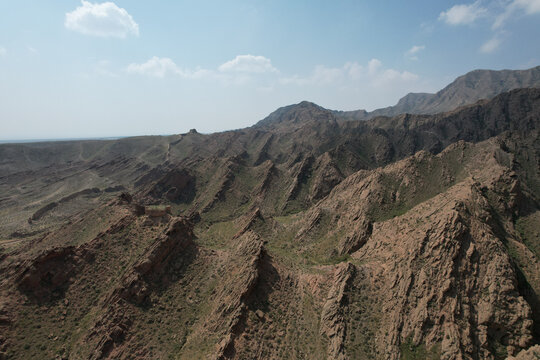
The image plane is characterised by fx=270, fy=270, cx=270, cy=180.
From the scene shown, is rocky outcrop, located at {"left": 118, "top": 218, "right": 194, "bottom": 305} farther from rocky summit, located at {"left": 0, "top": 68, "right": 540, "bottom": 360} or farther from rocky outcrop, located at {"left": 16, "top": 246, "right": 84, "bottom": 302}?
rocky outcrop, located at {"left": 16, "top": 246, "right": 84, "bottom": 302}

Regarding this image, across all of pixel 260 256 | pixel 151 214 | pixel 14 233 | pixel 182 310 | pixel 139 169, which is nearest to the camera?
pixel 182 310

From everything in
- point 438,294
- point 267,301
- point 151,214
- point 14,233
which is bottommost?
point 14,233

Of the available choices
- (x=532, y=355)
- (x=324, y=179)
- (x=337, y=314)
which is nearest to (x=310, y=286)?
(x=337, y=314)

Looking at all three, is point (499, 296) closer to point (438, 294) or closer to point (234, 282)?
point (438, 294)

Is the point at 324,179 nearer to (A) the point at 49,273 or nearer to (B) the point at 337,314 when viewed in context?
(B) the point at 337,314

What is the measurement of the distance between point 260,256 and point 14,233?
95526 millimetres

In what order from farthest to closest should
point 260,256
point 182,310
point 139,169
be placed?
1. point 139,169
2. point 260,256
3. point 182,310

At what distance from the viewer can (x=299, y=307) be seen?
1681 inches

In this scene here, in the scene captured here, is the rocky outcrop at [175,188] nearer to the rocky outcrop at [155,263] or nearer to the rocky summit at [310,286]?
the rocky summit at [310,286]

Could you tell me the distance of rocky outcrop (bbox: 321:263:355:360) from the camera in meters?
35.8

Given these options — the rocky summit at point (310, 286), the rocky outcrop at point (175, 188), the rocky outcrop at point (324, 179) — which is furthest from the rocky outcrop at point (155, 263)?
the rocky outcrop at point (324, 179)

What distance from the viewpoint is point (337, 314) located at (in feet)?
129

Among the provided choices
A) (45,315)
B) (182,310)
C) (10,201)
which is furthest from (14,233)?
(182,310)

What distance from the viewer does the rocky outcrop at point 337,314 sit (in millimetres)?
35841
